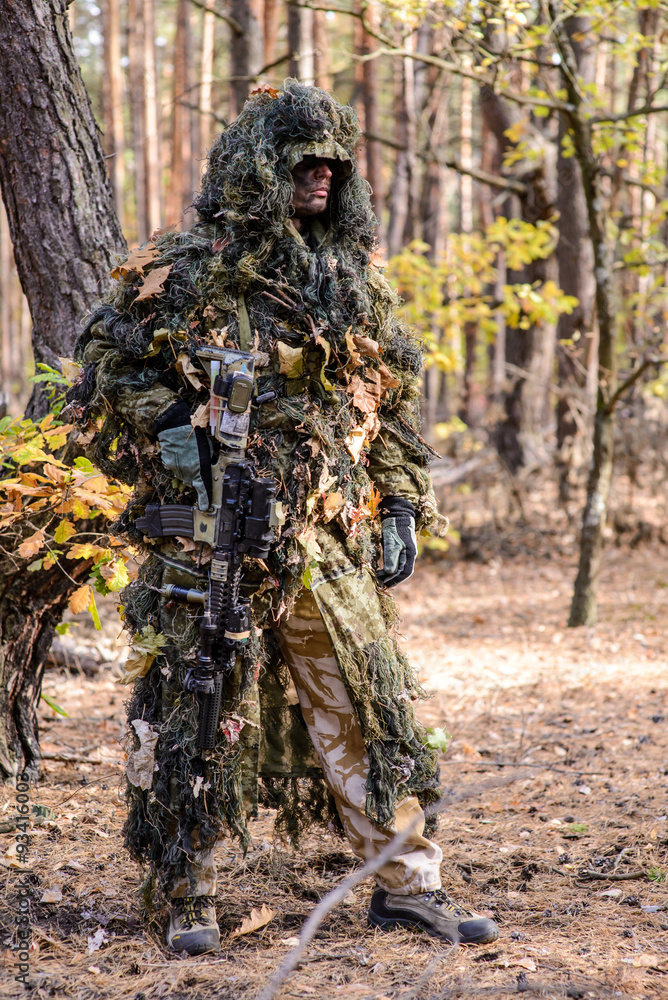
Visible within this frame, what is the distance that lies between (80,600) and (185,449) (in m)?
1.03

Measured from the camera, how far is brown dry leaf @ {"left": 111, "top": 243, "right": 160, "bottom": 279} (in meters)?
2.72

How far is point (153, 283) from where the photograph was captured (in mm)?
2674

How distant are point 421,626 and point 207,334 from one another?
198 inches

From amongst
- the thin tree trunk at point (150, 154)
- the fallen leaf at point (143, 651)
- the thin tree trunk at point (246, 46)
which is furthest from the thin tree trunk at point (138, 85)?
the fallen leaf at point (143, 651)

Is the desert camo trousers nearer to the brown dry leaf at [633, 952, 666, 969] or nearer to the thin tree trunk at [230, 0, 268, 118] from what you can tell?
the brown dry leaf at [633, 952, 666, 969]

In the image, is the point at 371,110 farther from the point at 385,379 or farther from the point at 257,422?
the point at 257,422

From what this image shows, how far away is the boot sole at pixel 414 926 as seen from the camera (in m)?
2.67

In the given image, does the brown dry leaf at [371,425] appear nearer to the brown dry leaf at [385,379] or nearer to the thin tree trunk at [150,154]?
the brown dry leaf at [385,379]

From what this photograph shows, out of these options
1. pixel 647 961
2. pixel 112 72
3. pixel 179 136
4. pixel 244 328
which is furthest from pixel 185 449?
pixel 179 136

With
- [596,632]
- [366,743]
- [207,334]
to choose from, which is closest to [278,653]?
[366,743]

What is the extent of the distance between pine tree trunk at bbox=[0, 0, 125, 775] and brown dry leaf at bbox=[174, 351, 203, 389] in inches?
54.3

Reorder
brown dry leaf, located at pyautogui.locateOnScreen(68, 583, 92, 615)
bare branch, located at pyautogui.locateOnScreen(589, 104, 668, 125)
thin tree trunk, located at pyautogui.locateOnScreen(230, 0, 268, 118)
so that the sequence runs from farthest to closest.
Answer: thin tree trunk, located at pyautogui.locateOnScreen(230, 0, 268, 118) < bare branch, located at pyautogui.locateOnScreen(589, 104, 668, 125) < brown dry leaf, located at pyautogui.locateOnScreen(68, 583, 92, 615)

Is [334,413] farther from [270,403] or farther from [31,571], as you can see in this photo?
[31,571]

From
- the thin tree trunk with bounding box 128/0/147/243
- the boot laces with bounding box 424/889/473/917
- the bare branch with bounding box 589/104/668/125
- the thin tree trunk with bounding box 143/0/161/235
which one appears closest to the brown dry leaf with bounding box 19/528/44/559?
the boot laces with bounding box 424/889/473/917
